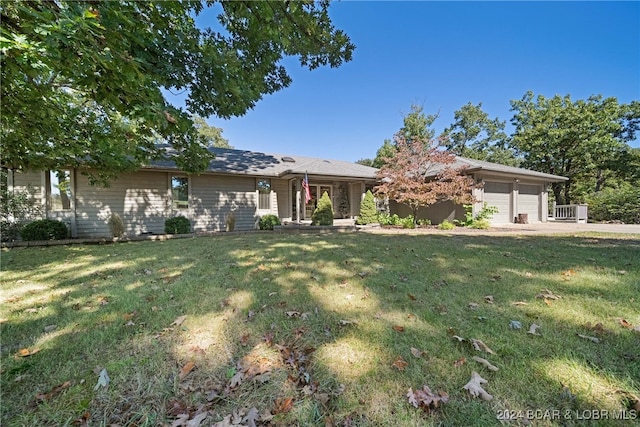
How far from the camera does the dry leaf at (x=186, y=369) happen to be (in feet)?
6.17

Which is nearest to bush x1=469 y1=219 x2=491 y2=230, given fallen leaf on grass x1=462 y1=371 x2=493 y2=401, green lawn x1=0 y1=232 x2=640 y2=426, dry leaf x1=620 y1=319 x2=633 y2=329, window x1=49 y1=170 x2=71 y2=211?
green lawn x1=0 y1=232 x2=640 y2=426

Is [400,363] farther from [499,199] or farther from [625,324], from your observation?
[499,199]

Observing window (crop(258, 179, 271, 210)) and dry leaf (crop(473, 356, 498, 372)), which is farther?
window (crop(258, 179, 271, 210))

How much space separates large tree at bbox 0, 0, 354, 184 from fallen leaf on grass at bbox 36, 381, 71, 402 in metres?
3.39

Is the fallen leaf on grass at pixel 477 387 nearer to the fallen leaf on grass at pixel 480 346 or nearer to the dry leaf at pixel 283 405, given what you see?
the fallen leaf on grass at pixel 480 346

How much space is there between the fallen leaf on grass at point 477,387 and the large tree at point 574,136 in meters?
24.8

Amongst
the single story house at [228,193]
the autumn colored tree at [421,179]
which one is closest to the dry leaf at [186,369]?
the single story house at [228,193]

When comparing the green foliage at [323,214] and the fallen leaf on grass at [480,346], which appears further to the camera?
the green foliage at [323,214]

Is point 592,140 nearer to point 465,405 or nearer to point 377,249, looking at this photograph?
point 377,249

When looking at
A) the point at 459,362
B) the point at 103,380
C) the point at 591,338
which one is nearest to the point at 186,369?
the point at 103,380

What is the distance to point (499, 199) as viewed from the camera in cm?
1434

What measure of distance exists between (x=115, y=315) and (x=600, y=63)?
65.1ft

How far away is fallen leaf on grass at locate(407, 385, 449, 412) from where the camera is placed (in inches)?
60.1

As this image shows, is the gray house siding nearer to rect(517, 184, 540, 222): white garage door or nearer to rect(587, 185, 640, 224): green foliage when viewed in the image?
rect(517, 184, 540, 222): white garage door
